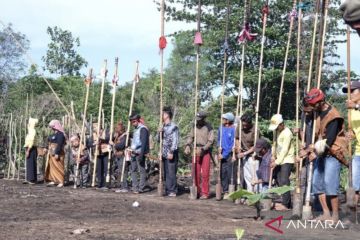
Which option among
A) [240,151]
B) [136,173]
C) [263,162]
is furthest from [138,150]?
[263,162]

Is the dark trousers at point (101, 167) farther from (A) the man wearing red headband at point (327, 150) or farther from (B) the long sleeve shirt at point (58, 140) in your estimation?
(A) the man wearing red headband at point (327, 150)

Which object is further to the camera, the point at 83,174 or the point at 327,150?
the point at 83,174

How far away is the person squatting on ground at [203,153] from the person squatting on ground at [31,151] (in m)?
4.53

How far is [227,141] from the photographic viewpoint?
37.1 ft

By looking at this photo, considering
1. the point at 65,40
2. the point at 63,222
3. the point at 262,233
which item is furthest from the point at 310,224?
the point at 65,40

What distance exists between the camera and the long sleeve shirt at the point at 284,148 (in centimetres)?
951

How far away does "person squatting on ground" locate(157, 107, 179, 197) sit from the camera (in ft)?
37.9

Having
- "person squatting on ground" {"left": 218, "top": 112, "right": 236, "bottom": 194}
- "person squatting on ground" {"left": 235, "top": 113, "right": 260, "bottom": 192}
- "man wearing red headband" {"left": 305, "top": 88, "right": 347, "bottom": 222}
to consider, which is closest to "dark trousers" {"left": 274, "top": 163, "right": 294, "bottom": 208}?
"person squatting on ground" {"left": 235, "top": 113, "right": 260, "bottom": 192}

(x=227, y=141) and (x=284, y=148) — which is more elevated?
(x=227, y=141)

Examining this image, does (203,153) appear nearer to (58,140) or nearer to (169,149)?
(169,149)

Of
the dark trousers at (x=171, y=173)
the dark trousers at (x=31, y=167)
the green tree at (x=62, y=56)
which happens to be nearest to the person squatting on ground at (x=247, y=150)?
the dark trousers at (x=171, y=173)

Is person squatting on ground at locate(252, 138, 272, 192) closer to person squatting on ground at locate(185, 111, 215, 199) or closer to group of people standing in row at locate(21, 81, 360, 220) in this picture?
group of people standing in row at locate(21, 81, 360, 220)

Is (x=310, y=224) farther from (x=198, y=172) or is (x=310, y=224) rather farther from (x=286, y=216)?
(x=198, y=172)

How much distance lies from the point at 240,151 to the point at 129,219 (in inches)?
149
